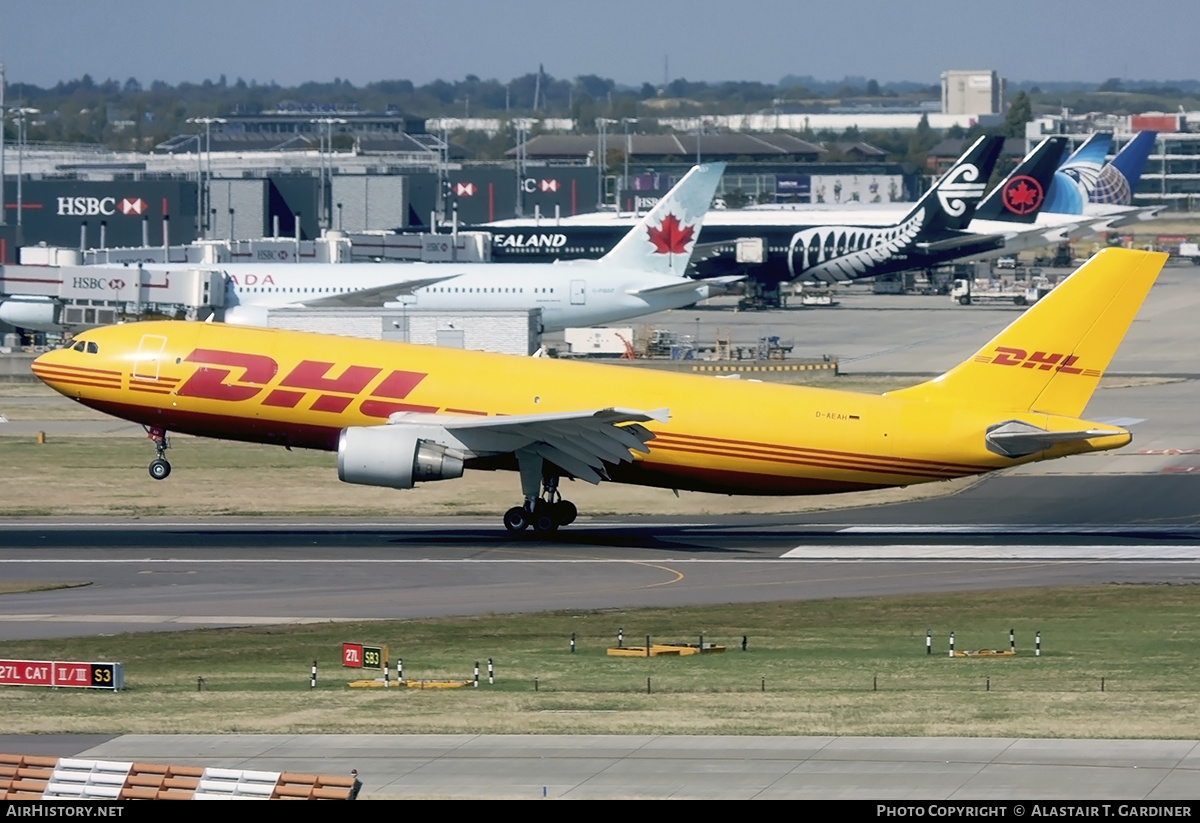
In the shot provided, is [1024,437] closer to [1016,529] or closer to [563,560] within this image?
[1016,529]

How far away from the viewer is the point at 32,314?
3932 inches

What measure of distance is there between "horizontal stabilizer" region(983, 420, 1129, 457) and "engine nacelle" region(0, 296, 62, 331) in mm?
68438

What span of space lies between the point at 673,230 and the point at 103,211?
79.4m

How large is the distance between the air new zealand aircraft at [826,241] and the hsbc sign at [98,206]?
3712 centimetres

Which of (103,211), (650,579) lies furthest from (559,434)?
(103,211)

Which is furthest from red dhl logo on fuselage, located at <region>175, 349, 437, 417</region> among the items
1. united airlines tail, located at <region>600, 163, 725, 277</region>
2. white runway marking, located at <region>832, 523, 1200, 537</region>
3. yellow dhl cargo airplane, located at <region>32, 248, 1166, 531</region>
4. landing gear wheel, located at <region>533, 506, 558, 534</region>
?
united airlines tail, located at <region>600, 163, 725, 277</region>

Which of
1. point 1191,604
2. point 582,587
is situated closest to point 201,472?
point 582,587

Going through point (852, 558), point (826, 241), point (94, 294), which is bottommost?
point (852, 558)

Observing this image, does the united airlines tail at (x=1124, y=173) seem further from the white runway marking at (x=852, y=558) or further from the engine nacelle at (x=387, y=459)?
the engine nacelle at (x=387, y=459)

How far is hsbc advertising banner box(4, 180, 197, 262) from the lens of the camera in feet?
521

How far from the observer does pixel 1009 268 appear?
192 metres

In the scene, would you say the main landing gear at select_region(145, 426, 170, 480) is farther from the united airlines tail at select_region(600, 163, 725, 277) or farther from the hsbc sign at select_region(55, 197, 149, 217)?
the hsbc sign at select_region(55, 197, 149, 217)

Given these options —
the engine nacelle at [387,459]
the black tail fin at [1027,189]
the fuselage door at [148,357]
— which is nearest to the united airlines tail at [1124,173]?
the black tail fin at [1027,189]

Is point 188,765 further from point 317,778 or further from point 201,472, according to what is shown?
point 201,472
